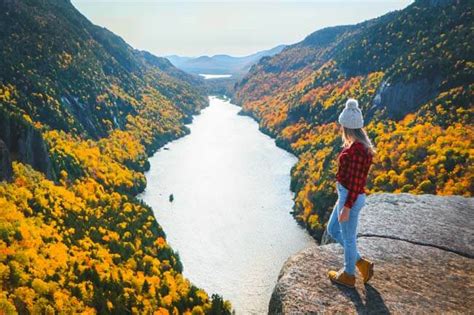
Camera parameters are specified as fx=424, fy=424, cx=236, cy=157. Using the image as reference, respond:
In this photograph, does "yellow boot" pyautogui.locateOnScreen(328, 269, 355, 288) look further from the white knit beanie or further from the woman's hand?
the white knit beanie

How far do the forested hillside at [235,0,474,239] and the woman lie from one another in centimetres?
7228

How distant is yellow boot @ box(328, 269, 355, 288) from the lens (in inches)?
500

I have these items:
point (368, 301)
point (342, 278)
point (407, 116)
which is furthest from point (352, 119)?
point (407, 116)

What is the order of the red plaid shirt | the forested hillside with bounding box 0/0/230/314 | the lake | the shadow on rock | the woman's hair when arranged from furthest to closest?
the lake, the forested hillside with bounding box 0/0/230/314, the woman's hair, the red plaid shirt, the shadow on rock

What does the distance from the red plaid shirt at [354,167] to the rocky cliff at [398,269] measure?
2841 mm

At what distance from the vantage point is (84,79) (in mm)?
178250

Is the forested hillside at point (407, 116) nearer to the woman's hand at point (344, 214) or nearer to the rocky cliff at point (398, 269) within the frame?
the rocky cliff at point (398, 269)

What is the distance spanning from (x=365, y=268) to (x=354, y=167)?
10.5 feet

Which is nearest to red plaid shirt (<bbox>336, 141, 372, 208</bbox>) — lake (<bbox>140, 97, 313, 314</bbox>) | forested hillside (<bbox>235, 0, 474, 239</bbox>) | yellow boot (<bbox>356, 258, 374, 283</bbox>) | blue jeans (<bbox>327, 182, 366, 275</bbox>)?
blue jeans (<bbox>327, 182, 366, 275</bbox>)

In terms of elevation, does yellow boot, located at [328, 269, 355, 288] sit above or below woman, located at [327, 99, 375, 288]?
below

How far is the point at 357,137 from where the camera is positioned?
12.3 m

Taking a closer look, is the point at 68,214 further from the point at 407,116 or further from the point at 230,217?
the point at 407,116

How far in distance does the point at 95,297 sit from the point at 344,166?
6688 cm

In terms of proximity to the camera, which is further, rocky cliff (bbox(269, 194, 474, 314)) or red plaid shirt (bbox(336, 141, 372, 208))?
rocky cliff (bbox(269, 194, 474, 314))
